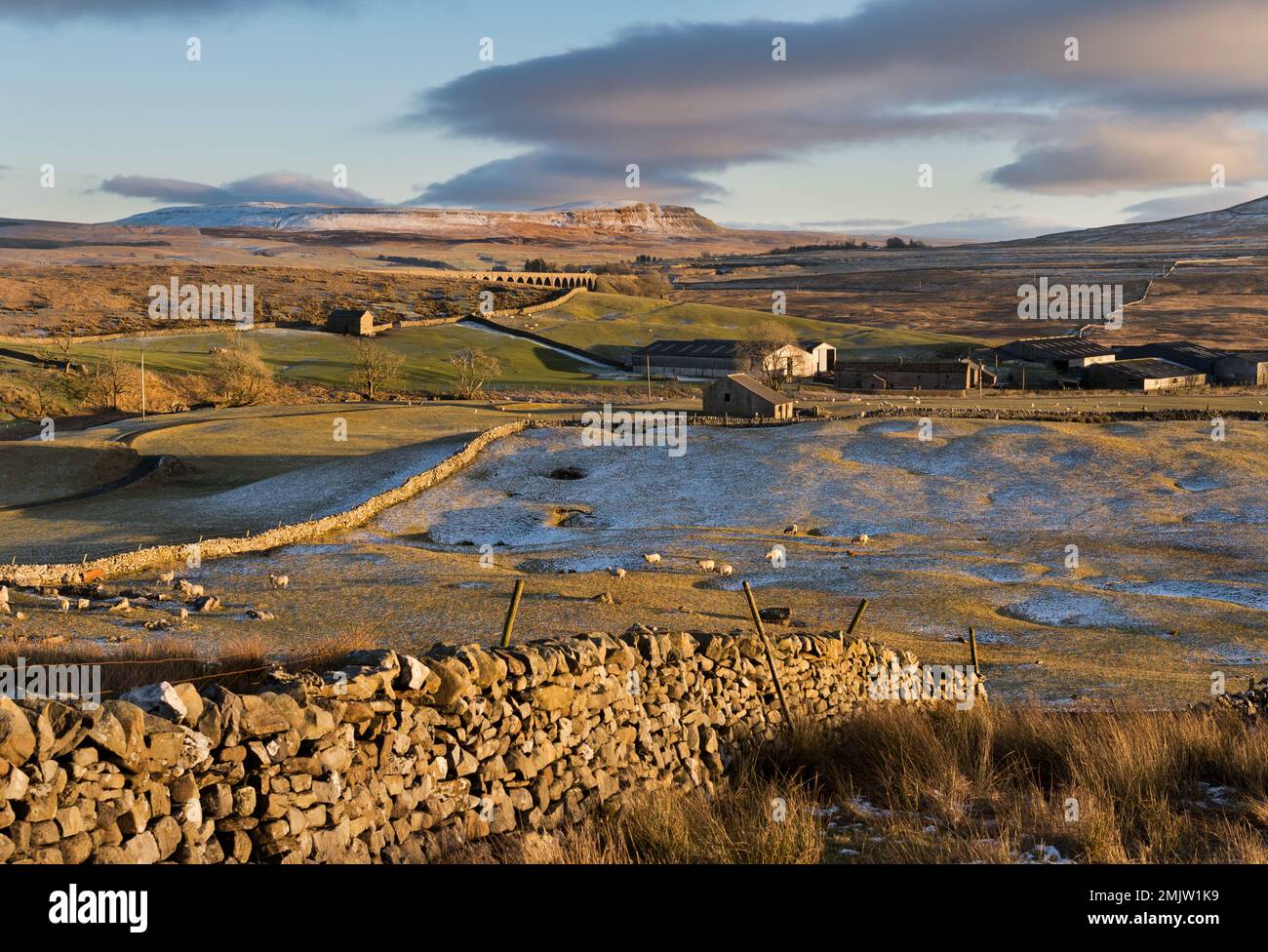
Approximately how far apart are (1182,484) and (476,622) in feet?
142

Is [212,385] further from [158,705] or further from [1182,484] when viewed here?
[158,705]

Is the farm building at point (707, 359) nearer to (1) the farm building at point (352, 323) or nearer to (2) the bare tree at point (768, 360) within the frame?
(2) the bare tree at point (768, 360)

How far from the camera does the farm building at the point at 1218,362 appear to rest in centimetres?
12838

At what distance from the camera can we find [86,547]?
137 feet

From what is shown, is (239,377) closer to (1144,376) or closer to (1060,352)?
(1144,376)

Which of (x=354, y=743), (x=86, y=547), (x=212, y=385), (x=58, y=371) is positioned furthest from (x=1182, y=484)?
(x=58, y=371)

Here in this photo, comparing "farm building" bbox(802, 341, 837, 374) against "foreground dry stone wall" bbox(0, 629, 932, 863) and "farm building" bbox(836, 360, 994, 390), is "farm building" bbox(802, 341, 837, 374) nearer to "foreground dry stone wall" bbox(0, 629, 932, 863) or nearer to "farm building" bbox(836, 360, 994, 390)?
"farm building" bbox(836, 360, 994, 390)

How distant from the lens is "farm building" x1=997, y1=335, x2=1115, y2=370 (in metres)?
136

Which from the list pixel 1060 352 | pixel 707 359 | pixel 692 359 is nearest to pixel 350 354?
pixel 692 359

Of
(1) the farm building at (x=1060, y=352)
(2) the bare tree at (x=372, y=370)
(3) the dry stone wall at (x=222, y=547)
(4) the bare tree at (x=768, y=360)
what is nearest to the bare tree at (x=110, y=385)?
(2) the bare tree at (x=372, y=370)

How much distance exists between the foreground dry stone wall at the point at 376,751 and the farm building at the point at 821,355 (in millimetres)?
123700

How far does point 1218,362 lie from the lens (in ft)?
431

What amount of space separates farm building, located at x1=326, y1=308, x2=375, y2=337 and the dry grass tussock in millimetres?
134274

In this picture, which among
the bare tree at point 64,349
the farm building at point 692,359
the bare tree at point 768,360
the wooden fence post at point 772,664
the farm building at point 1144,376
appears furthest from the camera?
the farm building at point 692,359
